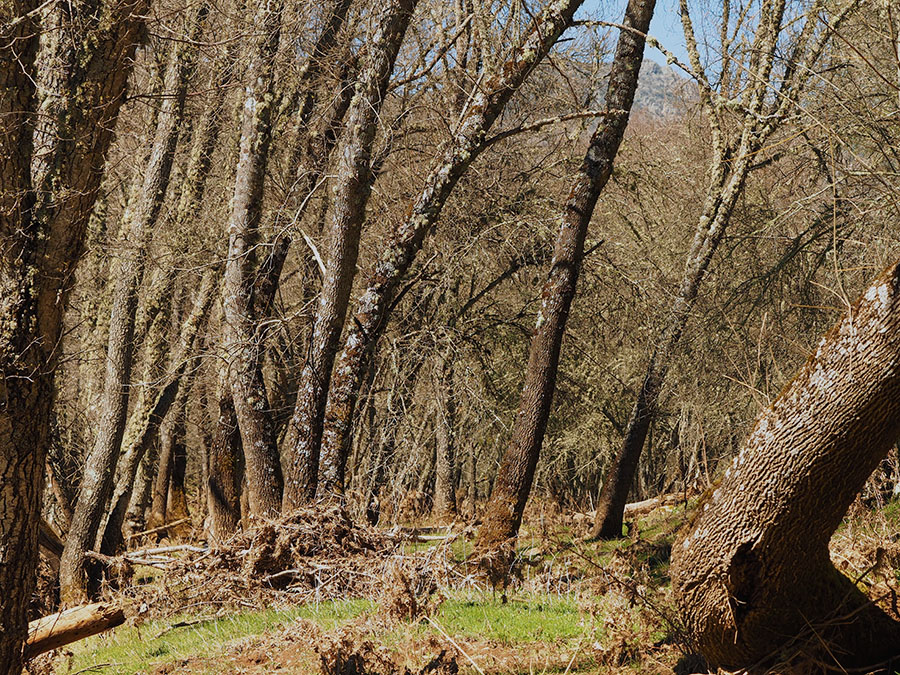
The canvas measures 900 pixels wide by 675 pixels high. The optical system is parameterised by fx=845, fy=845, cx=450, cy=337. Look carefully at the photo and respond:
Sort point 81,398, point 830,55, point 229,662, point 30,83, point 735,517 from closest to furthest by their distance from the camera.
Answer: point 735,517
point 30,83
point 229,662
point 830,55
point 81,398

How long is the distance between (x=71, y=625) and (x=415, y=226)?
5.21 metres

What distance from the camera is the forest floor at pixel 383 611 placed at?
5.31m

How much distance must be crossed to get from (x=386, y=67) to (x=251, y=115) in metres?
1.82

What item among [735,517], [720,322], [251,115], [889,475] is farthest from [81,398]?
[735,517]

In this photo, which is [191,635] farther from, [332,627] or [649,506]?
[649,506]

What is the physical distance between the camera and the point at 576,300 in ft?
48.9

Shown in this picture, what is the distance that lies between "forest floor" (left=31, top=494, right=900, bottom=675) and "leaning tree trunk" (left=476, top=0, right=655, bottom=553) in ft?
3.11

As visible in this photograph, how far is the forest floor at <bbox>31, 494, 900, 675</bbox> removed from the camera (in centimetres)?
531

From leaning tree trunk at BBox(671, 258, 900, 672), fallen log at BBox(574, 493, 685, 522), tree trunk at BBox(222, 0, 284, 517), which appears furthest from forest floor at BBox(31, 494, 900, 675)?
fallen log at BBox(574, 493, 685, 522)

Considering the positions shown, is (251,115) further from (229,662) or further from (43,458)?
(229,662)

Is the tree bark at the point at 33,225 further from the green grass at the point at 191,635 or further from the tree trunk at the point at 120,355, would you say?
the tree trunk at the point at 120,355

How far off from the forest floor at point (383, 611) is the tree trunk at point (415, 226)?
3.50ft

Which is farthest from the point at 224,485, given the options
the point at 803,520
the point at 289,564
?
the point at 803,520

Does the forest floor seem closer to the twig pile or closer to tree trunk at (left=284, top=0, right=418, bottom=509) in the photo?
the twig pile
